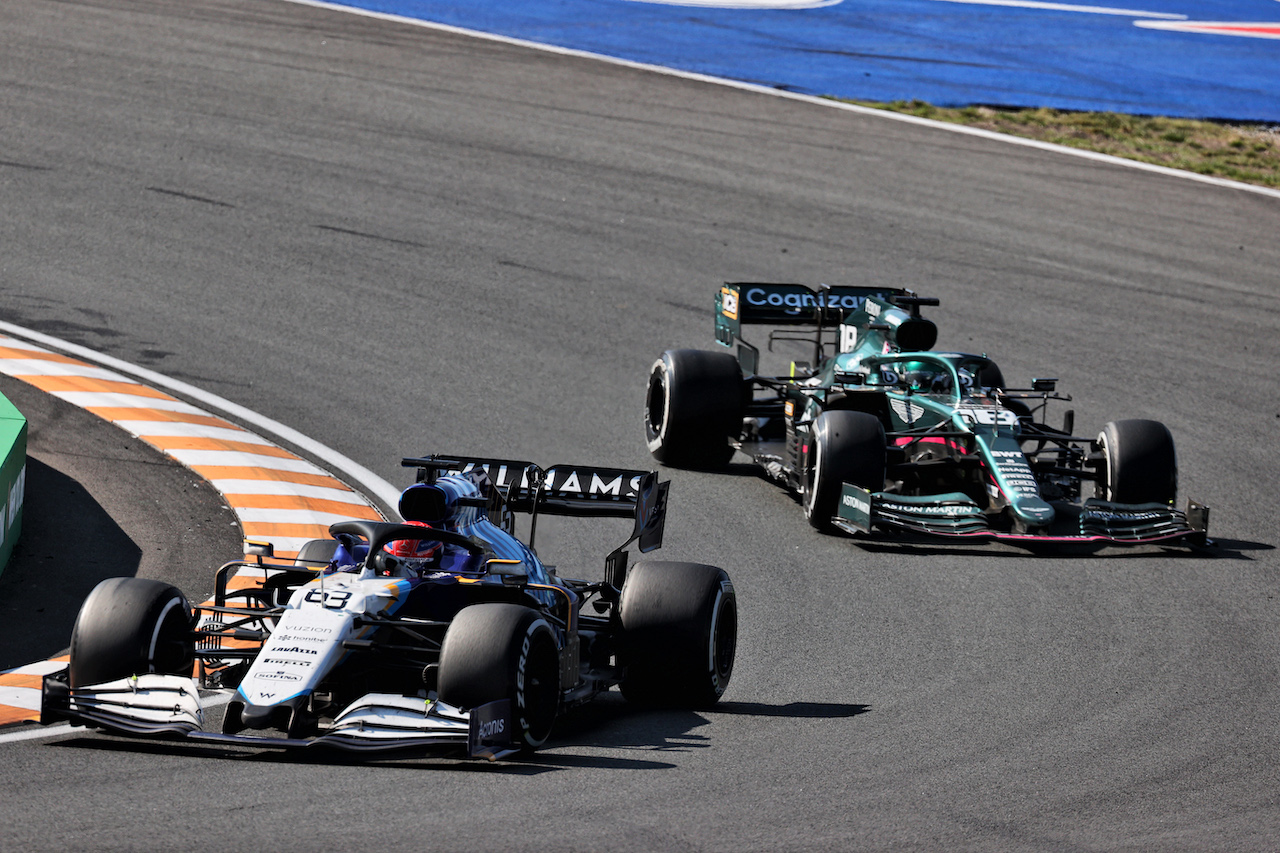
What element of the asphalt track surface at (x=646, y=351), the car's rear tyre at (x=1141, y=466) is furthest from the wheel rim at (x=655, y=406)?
the car's rear tyre at (x=1141, y=466)

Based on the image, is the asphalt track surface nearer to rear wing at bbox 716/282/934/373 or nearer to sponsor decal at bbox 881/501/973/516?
sponsor decal at bbox 881/501/973/516

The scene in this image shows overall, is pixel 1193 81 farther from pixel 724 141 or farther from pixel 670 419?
pixel 670 419

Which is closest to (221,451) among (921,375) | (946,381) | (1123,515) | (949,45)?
(921,375)

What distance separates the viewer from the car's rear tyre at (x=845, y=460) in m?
13.1

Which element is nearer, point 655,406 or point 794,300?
point 655,406

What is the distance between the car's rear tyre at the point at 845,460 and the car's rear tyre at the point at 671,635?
14.1ft

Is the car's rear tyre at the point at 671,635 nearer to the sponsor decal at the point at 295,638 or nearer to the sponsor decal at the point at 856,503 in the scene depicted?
the sponsor decal at the point at 295,638

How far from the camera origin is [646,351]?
18.5 meters

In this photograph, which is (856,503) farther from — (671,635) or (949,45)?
(949,45)

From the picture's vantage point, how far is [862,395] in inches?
568

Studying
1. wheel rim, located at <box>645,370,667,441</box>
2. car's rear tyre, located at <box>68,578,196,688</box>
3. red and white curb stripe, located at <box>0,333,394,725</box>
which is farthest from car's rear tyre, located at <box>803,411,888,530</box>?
car's rear tyre, located at <box>68,578,196,688</box>

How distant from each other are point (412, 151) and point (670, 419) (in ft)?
33.7

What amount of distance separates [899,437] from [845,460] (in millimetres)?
1154

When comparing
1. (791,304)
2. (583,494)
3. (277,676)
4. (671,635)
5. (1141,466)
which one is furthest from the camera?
(791,304)
